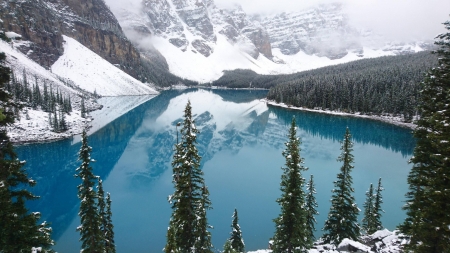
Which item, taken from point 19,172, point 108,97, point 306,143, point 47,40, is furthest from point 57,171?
point 47,40

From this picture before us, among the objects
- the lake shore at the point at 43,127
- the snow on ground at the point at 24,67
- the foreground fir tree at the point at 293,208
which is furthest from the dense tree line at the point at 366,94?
the snow on ground at the point at 24,67

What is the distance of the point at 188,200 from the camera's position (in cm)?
1777

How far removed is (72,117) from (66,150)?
38.3 metres

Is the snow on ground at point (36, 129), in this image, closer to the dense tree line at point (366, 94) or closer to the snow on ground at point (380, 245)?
the snow on ground at point (380, 245)

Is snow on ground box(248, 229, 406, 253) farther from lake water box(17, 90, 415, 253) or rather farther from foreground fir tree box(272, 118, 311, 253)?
lake water box(17, 90, 415, 253)

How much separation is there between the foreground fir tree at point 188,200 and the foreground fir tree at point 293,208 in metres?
5.51

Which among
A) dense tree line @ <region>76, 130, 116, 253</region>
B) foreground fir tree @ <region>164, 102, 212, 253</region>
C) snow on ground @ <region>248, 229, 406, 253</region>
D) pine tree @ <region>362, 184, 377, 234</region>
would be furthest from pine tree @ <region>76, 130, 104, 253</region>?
pine tree @ <region>362, 184, 377, 234</region>

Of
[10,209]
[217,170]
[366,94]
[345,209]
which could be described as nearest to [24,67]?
[217,170]

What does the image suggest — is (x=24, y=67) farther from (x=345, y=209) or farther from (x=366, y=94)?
(x=366, y=94)

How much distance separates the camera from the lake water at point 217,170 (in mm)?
37281

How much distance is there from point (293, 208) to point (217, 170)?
4198cm

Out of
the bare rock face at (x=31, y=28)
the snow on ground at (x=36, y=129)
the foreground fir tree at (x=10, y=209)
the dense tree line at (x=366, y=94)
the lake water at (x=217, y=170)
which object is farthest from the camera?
the bare rock face at (x=31, y=28)

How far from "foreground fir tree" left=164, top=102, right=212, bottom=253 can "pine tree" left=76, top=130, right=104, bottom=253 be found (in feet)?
19.0

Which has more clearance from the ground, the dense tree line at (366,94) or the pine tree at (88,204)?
the dense tree line at (366,94)
